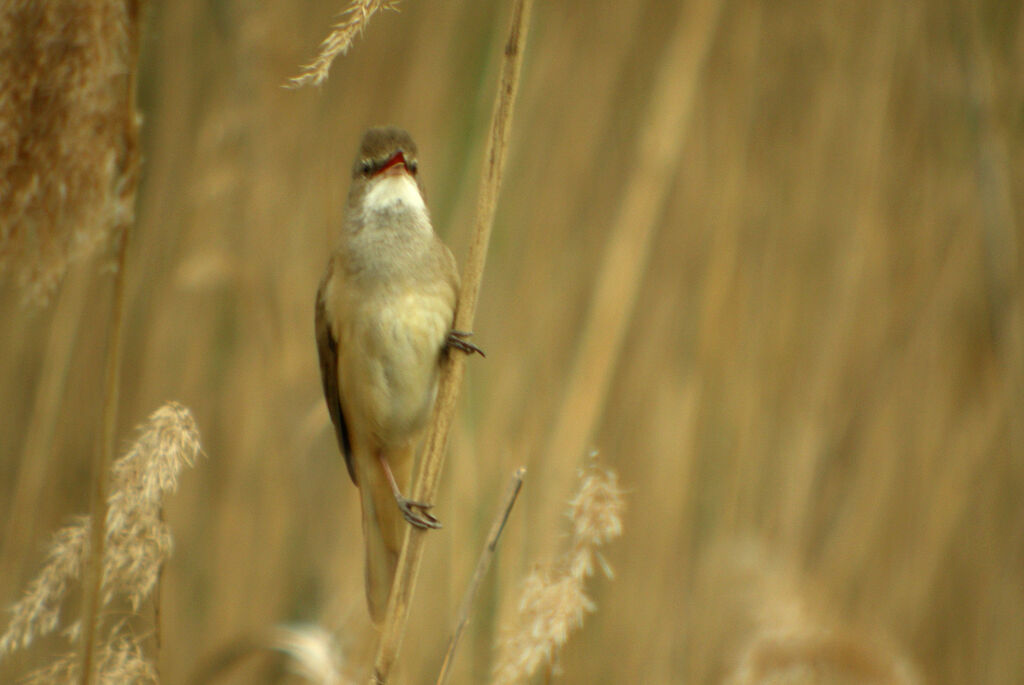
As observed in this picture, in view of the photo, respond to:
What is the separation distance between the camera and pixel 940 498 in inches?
96.3

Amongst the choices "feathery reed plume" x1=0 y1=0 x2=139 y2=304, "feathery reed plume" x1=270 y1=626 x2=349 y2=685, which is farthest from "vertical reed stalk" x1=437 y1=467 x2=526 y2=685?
"feathery reed plume" x1=0 y1=0 x2=139 y2=304

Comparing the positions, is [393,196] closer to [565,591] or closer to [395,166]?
[395,166]

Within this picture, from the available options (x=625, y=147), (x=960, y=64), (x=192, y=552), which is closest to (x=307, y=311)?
(x=192, y=552)

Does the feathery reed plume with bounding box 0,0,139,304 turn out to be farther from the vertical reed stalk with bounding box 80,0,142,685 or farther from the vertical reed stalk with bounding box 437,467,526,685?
the vertical reed stalk with bounding box 437,467,526,685

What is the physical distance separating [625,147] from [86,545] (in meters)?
2.13

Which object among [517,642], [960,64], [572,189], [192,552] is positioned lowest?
[517,642]

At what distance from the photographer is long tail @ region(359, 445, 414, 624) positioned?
1709 mm

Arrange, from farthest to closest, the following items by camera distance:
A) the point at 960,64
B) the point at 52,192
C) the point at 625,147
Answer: the point at 625,147, the point at 960,64, the point at 52,192

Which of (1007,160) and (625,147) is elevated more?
(625,147)

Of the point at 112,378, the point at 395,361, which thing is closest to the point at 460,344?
the point at 395,361

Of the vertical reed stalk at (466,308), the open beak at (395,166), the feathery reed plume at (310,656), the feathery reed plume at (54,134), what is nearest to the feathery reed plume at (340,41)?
the vertical reed stalk at (466,308)

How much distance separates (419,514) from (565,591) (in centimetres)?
59

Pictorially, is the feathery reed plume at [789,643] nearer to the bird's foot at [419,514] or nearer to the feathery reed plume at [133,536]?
the bird's foot at [419,514]

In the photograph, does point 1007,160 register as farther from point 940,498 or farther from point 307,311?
point 307,311
